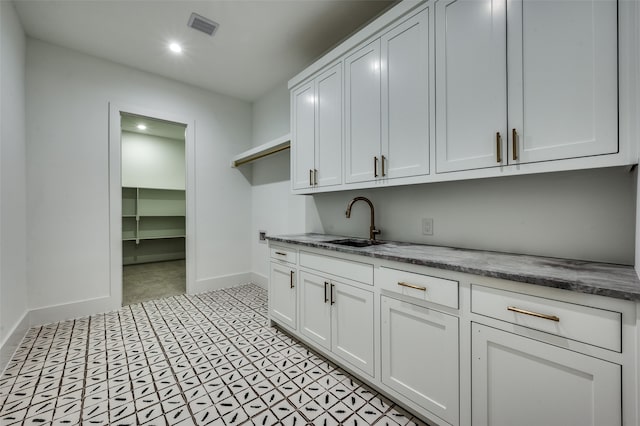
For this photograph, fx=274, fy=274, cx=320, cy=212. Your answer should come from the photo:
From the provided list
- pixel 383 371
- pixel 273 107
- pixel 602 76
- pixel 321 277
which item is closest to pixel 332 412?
pixel 383 371

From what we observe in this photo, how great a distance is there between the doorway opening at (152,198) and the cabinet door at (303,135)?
138 inches

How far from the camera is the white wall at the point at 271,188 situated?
3.47m

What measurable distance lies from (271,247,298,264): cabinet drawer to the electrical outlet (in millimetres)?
1010

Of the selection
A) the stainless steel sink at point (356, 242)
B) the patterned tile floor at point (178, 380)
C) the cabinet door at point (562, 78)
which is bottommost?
the patterned tile floor at point (178, 380)

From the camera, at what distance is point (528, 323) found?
1.06 metres

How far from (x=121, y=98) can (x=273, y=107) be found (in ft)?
5.75

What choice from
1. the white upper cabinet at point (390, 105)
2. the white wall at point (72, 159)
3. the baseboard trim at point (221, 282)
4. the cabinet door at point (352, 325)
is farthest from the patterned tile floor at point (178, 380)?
the white upper cabinet at point (390, 105)

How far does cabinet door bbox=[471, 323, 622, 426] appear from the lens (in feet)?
3.05

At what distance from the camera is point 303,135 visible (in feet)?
Result: 8.57

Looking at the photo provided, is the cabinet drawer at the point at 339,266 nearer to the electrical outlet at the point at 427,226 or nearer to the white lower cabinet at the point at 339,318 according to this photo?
the white lower cabinet at the point at 339,318

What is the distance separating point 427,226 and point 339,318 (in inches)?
35.8

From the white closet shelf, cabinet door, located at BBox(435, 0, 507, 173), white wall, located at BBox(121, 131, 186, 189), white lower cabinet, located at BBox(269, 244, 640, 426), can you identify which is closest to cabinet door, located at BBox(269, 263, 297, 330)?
white lower cabinet, located at BBox(269, 244, 640, 426)

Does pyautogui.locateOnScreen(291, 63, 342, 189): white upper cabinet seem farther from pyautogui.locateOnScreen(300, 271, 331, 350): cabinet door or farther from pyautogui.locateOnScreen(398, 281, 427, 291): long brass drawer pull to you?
pyautogui.locateOnScreen(398, 281, 427, 291): long brass drawer pull

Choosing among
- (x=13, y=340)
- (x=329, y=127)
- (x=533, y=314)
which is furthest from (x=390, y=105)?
(x=13, y=340)
